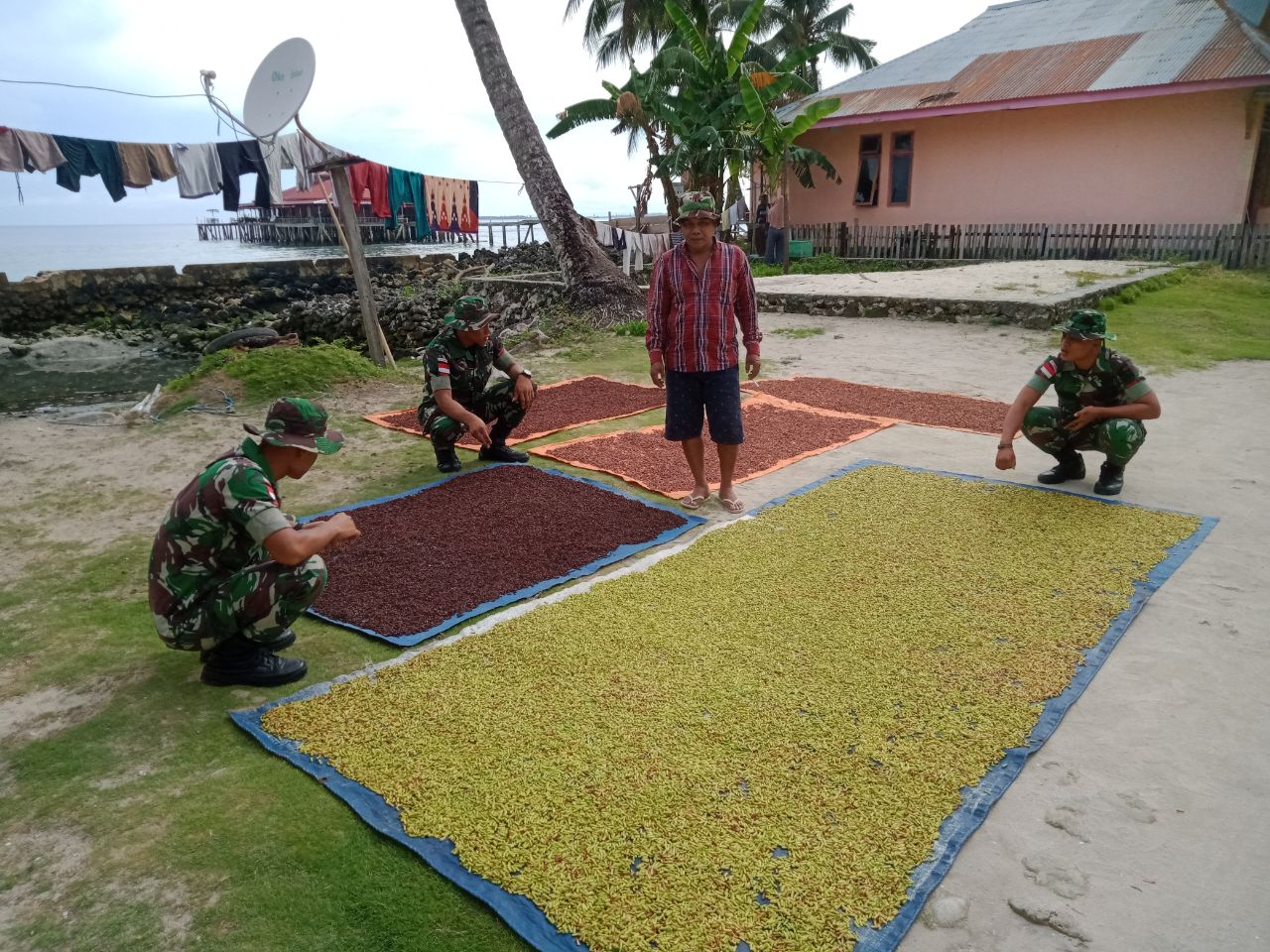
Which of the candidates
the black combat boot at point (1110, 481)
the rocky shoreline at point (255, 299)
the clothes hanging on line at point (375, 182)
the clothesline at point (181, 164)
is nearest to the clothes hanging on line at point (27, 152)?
the clothesline at point (181, 164)

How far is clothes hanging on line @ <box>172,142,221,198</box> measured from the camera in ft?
44.2

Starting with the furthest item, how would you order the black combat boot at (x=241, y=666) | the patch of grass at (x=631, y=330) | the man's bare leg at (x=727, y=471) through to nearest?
the patch of grass at (x=631, y=330), the man's bare leg at (x=727, y=471), the black combat boot at (x=241, y=666)

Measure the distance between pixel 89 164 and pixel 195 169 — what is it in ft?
5.23

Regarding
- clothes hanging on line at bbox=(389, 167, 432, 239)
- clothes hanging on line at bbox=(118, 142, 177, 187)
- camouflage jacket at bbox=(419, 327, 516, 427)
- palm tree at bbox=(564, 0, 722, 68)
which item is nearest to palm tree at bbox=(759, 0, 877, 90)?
palm tree at bbox=(564, 0, 722, 68)

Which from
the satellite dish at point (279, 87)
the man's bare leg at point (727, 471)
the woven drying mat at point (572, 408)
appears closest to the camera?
the man's bare leg at point (727, 471)

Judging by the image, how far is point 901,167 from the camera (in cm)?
1692

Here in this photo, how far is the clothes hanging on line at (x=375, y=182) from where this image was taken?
16.6 meters

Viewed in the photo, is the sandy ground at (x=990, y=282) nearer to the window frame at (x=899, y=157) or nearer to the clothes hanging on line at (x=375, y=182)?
the window frame at (x=899, y=157)

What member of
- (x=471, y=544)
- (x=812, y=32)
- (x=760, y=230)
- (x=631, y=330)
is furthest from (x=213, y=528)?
(x=812, y=32)

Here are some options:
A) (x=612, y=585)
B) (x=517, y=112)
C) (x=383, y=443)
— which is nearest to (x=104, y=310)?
(x=517, y=112)

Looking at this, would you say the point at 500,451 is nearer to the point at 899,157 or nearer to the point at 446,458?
the point at 446,458

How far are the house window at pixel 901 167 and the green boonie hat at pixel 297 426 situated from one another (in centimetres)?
1684

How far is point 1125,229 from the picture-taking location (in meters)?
14.0

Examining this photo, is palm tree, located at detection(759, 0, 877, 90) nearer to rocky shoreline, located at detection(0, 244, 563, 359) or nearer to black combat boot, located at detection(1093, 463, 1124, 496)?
rocky shoreline, located at detection(0, 244, 563, 359)
